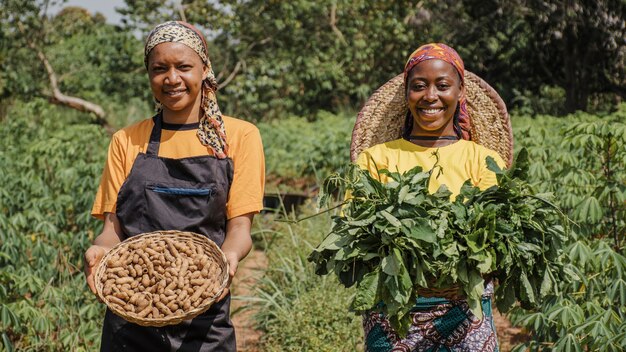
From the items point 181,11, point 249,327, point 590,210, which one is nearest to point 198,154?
point 590,210

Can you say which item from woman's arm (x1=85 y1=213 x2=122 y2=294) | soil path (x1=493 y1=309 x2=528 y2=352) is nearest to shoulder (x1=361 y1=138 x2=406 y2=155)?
woman's arm (x1=85 y1=213 x2=122 y2=294)

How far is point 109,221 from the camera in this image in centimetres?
234

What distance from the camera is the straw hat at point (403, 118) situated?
8.83 ft

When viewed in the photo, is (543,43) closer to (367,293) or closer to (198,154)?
(198,154)

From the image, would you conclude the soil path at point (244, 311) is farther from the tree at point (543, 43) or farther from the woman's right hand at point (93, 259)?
the tree at point (543, 43)

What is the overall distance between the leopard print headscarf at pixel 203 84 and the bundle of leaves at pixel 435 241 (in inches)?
15.6

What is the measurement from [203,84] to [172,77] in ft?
0.49

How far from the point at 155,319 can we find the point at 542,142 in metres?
3.37

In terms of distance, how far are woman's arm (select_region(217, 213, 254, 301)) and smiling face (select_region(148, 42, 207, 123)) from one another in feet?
1.19

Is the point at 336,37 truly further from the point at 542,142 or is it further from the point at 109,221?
the point at 109,221

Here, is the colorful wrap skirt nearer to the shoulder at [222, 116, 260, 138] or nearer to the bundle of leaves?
the bundle of leaves

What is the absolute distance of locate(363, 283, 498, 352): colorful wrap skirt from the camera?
7.31 feet

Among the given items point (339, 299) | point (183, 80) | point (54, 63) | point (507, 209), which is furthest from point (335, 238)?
point (54, 63)

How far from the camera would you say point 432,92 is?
92.5 inches
